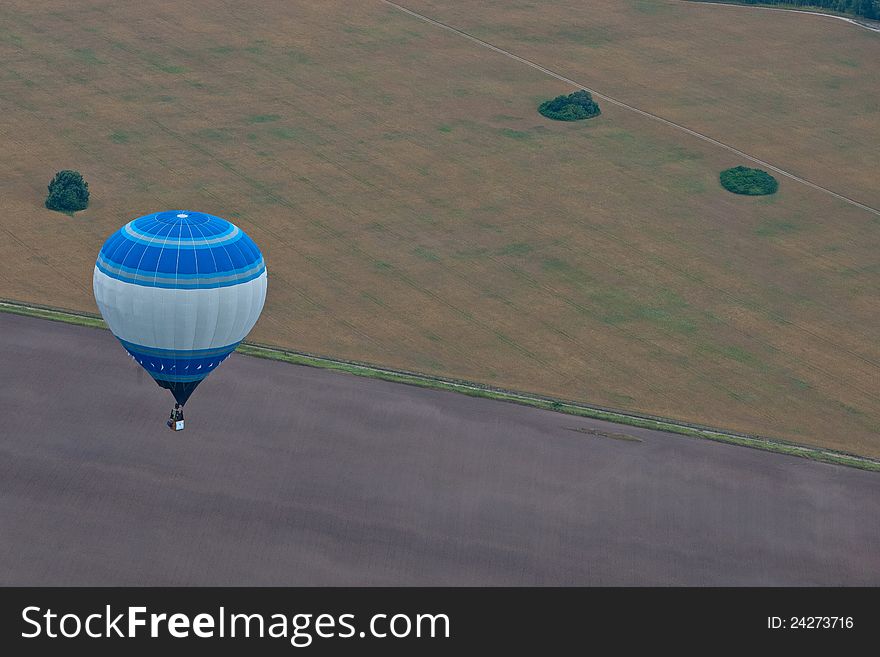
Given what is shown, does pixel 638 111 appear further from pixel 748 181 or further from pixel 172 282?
pixel 172 282

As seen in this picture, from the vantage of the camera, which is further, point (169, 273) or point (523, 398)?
point (523, 398)

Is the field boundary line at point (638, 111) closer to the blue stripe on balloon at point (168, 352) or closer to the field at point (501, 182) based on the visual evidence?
the field at point (501, 182)

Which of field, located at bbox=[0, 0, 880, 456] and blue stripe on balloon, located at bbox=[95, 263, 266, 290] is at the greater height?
blue stripe on balloon, located at bbox=[95, 263, 266, 290]

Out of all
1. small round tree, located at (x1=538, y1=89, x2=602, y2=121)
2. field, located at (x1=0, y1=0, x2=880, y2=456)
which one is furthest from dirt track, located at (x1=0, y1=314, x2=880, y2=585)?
small round tree, located at (x1=538, y1=89, x2=602, y2=121)

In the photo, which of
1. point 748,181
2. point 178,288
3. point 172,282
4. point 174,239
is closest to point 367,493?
point 178,288

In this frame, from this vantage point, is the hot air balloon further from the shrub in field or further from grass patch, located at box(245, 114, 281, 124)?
the shrub in field

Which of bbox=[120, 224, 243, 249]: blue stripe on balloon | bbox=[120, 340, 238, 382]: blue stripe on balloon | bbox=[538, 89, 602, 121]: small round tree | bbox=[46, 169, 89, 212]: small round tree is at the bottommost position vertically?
bbox=[46, 169, 89, 212]: small round tree
